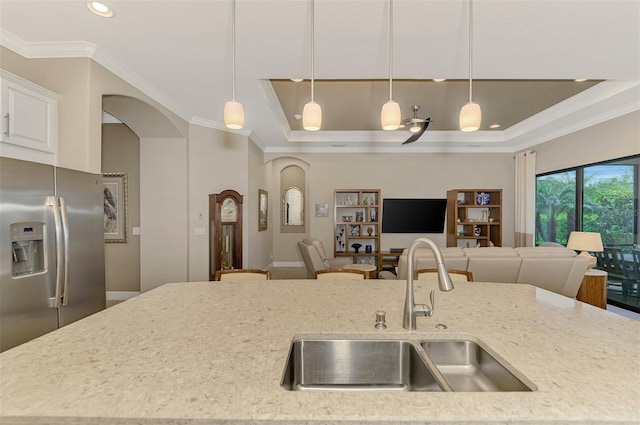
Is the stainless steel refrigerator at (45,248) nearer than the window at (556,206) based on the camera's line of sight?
Yes

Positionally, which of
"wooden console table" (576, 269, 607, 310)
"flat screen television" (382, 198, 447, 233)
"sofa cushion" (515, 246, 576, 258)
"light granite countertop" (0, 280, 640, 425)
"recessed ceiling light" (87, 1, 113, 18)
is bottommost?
"wooden console table" (576, 269, 607, 310)

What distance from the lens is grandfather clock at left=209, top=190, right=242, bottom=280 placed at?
4383 mm

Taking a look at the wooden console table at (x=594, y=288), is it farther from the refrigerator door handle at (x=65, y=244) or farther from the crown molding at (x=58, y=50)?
the crown molding at (x=58, y=50)

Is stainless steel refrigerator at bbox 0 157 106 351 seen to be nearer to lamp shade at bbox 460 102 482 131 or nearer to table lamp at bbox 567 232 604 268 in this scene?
lamp shade at bbox 460 102 482 131

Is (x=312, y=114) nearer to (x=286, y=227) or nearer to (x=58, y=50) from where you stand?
(x=58, y=50)

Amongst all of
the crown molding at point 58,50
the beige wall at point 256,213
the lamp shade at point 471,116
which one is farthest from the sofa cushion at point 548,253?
the crown molding at point 58,50

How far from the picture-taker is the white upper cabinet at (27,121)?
2.09 m

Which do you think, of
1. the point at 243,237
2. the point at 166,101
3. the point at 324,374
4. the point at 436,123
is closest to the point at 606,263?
the point at 436,123

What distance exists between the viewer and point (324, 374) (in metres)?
1.17

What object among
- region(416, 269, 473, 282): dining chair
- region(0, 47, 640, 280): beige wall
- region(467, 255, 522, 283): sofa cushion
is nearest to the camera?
region(416, 269, 473, 282): dining chair

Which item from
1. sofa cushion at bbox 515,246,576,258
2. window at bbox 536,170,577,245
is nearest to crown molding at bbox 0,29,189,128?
sofa cushion at bbox 515,246,576,258

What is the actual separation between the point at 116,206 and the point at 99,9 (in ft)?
10.4

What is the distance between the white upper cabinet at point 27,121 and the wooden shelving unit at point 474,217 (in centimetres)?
633

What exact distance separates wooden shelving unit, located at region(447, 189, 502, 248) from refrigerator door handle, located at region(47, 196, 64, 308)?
20.5ft
